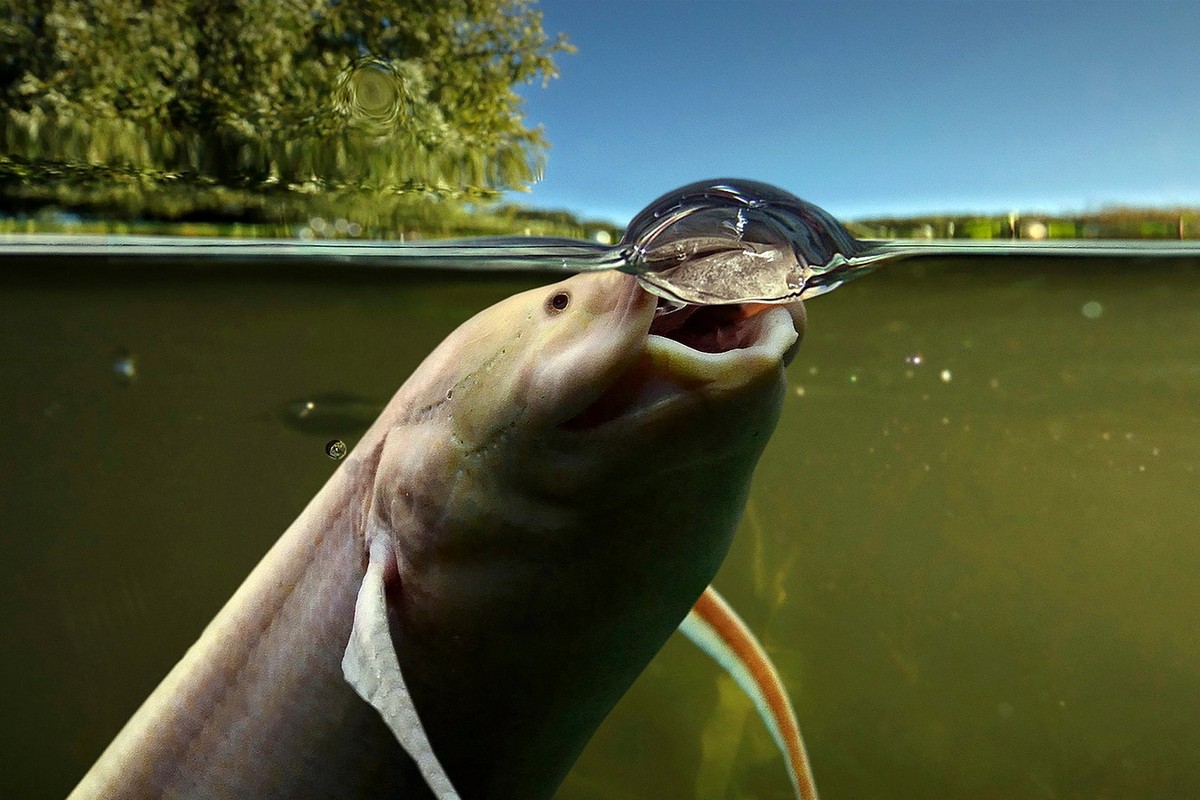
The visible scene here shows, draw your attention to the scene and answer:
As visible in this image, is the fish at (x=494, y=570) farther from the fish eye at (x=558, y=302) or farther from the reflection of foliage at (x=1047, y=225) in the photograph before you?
the reflection of foliage at (x=1047, y=225)

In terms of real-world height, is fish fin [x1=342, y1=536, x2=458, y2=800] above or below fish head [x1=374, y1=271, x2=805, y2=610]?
below

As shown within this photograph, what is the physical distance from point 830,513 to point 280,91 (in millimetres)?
7970

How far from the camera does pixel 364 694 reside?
5.35ft

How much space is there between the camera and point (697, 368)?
146cm

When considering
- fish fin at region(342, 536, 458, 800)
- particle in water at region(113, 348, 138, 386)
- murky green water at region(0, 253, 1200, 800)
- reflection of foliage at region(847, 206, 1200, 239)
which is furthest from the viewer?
particle in water at region(113, 348, 138, 386)

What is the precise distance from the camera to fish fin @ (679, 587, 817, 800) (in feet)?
8.69

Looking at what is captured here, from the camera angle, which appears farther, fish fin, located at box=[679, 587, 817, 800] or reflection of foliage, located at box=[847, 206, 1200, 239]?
reflection of foliage, located at box=[847, 206, 1200, 239]

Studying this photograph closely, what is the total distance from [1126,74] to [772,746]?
5925 millimetres

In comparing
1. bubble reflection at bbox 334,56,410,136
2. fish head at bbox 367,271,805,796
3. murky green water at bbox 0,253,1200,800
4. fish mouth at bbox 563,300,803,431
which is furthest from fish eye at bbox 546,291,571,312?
murky green water at bbox 0,253,1200,800

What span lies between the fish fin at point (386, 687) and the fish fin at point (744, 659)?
48.0 inches

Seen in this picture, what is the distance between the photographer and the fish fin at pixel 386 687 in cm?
160

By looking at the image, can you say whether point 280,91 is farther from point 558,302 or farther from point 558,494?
point 558,494

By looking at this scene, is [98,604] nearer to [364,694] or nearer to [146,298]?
[146,298]

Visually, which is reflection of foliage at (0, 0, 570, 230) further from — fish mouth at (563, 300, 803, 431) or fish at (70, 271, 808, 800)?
fish mouth at (563, 300, 803, 431)
